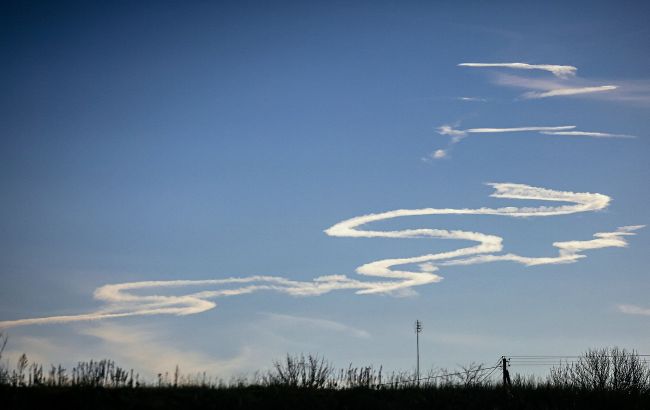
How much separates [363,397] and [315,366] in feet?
9.86

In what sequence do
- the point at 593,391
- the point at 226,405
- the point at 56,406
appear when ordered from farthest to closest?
the point at 593,391, the point at 226,405, the point at 56,406

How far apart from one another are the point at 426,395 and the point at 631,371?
92.1 feet

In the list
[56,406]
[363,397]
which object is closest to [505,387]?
[363,397]

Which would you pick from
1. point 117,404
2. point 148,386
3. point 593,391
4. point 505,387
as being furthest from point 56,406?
point 593,391

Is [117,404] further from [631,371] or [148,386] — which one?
[631,371]

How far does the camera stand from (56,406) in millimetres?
26609

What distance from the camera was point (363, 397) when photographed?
32.3 meters

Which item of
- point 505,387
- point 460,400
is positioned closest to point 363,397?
point 460,400

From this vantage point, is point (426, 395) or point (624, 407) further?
point (624, 407)

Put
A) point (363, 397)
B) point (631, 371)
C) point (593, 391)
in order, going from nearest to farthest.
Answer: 1. point (363, 397)
2. point (593, 391)
3. point (631, 371)

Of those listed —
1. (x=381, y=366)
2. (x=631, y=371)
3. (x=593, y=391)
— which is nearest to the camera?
(x=381, y=366)

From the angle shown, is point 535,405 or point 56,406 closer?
point 56,406

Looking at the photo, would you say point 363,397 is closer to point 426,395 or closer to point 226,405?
point 426,395

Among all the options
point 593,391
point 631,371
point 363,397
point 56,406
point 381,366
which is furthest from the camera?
point 631,371
